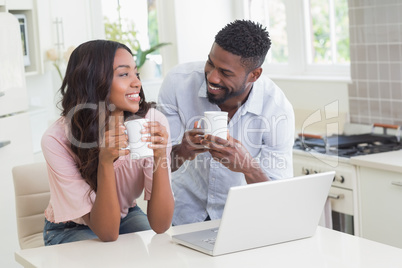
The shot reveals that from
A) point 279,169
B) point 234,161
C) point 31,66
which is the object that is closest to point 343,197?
point 279,169

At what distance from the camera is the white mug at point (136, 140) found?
161 cm

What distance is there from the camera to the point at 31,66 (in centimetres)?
373

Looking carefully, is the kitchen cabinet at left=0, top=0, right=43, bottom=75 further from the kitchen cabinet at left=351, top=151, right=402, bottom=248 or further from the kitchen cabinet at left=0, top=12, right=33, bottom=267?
the kitchen cabinet at left=351, top=151, right=402, bottom=248

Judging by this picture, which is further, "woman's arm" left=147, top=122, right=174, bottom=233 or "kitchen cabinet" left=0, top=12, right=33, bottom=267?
"kitchen cabinet" left=0, top=12, right=33, bottom=267

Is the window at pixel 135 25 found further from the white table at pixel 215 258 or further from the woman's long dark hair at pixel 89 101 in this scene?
the white table at pixel 215 258

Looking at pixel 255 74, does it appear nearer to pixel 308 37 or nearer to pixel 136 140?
pixel 136 140

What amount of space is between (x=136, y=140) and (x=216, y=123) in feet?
0.91

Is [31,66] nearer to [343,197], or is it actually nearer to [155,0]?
[155,0]

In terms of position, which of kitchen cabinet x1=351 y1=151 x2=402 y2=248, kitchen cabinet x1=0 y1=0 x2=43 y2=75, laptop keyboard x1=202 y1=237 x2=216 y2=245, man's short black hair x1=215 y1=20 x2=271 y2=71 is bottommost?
kitchen cabinet x1=351 y1=151 x2=402 y2=248

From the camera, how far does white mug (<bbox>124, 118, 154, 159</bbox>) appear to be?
1611mm

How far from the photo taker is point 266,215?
1.59 meters

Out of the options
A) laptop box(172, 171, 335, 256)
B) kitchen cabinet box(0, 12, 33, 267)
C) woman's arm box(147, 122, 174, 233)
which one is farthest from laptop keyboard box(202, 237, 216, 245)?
kitchen cabinet box(0, 12, 33, 267)

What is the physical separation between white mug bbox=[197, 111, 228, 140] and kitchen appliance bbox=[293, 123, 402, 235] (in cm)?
118

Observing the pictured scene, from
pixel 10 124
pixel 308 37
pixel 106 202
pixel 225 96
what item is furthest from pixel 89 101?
pixel 308 37
